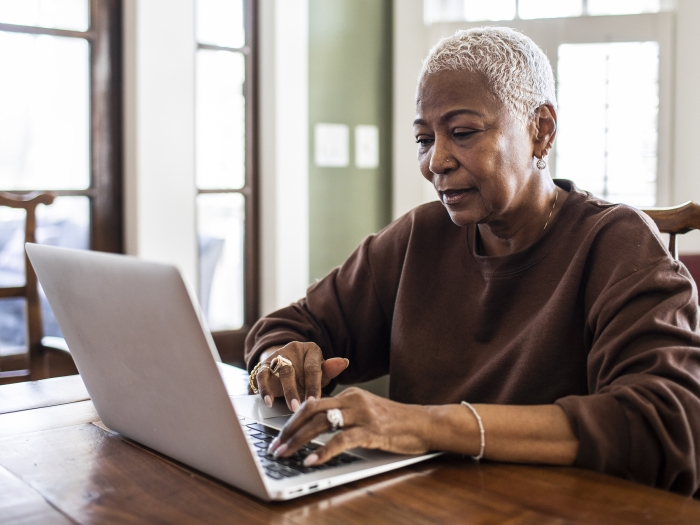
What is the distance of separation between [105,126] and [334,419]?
1.88 meters

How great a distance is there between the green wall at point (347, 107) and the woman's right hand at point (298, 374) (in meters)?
1.68

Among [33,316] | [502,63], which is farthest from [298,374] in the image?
[33,316]

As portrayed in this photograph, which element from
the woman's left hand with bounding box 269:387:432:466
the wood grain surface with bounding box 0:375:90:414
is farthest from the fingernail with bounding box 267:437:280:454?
the wood grain surface with bounding box 0:375:90:414

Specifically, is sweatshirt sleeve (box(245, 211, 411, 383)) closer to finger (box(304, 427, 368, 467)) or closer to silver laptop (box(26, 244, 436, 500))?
silver laptop (box(26, 244, 436, 500))

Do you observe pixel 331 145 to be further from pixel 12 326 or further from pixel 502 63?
pixel 502 63

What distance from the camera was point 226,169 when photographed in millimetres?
2738

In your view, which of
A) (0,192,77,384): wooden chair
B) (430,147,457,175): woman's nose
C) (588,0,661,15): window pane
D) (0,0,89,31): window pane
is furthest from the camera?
(588,0,661,15): window pane

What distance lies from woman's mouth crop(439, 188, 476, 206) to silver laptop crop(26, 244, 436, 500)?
50 centimetres

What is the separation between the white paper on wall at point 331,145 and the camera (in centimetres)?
289

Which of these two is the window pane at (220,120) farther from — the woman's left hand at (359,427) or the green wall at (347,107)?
the woman's left hand at (359,427)

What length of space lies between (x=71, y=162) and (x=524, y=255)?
5.41 ft

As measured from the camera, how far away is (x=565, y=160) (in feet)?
9.62

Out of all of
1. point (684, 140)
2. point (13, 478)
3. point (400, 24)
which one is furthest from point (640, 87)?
point (13, 478)

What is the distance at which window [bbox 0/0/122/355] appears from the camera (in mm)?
2305
